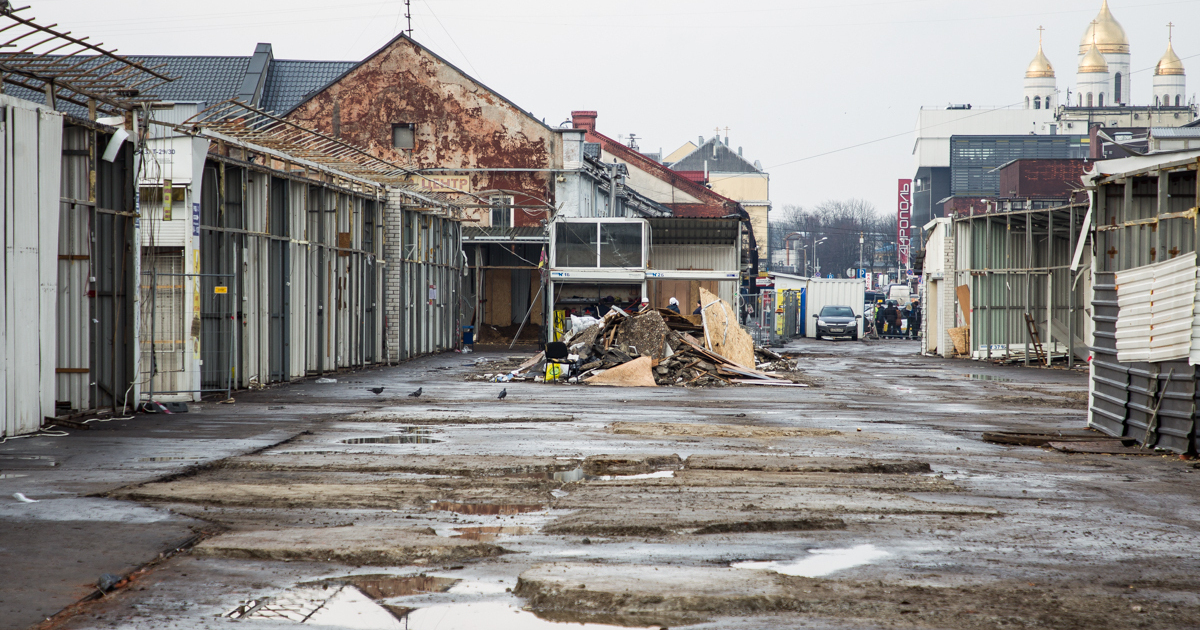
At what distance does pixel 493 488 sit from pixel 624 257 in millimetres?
26901

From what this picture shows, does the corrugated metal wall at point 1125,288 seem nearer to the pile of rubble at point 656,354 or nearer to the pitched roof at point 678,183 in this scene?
the pile of rubble at point 656,354

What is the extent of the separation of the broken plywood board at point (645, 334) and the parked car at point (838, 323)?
27137 mm

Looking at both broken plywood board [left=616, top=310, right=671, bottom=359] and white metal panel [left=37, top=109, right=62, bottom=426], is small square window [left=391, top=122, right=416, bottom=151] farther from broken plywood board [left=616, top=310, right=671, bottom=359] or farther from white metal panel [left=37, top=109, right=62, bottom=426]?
white metal panel [left=37, top=109, right=62, bottom=426]

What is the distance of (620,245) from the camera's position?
3497cm

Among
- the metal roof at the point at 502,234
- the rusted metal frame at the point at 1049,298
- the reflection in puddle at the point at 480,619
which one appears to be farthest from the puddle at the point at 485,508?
the metal roof at the point at 502,234

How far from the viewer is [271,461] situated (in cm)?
965

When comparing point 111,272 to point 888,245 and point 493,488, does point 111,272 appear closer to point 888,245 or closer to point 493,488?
point 493,488

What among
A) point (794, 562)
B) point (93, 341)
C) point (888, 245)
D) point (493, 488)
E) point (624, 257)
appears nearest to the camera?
point (794, 562)

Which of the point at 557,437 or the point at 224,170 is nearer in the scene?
the point at 557,437

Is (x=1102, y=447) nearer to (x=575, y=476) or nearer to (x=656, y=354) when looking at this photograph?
(x=575, y=476)

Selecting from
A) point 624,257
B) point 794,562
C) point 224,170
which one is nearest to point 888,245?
point 624,257

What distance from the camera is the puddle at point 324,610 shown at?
4836 mm

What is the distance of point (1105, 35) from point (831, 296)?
100937 mm

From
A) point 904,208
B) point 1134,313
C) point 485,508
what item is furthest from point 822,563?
point 904,208
